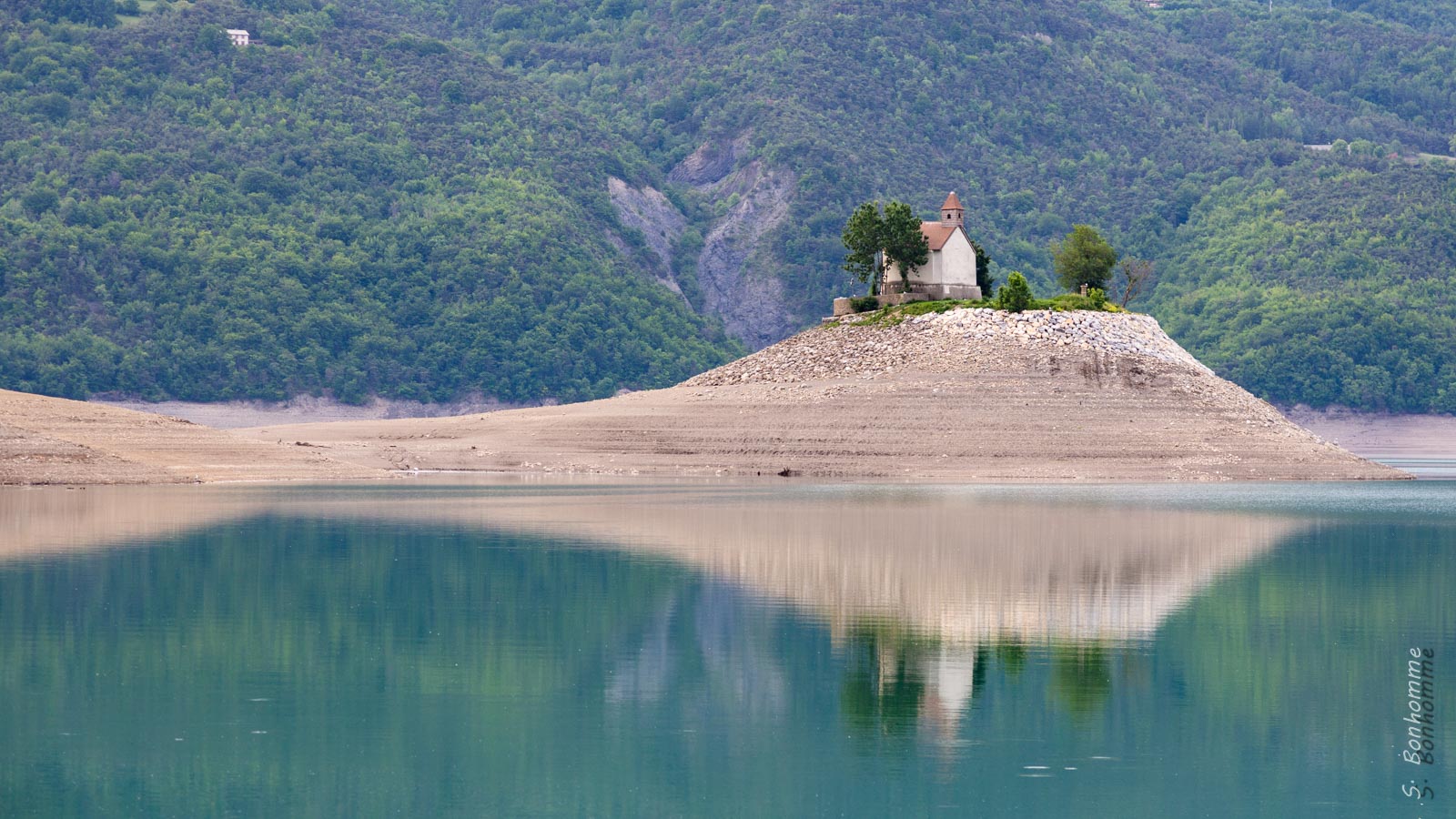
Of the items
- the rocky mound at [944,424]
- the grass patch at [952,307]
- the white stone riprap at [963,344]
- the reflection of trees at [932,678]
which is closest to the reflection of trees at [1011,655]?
the reflection of trees at [932,678]

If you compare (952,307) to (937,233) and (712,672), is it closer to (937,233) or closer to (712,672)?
(937,233)

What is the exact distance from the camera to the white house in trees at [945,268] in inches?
5290

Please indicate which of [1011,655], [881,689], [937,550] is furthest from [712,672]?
[937,550]

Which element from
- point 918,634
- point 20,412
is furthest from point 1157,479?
point 918,634

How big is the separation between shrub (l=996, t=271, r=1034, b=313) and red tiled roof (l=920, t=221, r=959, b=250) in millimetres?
5842

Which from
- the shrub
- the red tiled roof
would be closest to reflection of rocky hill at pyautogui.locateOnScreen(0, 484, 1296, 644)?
the shrub

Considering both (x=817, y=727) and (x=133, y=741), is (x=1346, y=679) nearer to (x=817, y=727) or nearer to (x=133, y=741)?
(x=817, y=727)

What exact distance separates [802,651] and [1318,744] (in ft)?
34.8

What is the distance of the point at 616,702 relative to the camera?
32.8 m

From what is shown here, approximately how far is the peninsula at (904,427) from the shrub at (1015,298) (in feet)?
2.39

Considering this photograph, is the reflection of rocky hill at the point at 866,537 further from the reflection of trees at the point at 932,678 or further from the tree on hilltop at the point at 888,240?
the tree on hilltop at the point at 888,240

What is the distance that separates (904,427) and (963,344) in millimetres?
9483

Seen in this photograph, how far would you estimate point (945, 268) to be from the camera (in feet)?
441

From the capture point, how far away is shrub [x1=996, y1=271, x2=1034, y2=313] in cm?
12875
